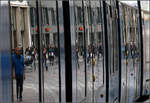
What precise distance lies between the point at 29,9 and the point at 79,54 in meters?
1.71

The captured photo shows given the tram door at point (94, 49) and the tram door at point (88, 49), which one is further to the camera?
the tram door at point (94, 49)

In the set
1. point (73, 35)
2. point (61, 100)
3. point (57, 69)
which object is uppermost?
point (73, 35)

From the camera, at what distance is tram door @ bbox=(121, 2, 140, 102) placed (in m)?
9.20

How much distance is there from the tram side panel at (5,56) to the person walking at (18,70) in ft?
0.39

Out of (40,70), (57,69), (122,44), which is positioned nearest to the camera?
(40,70)

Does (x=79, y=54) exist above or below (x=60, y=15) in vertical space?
below

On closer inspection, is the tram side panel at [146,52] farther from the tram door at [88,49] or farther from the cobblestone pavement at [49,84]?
the cobblestone pavement at [49,84]

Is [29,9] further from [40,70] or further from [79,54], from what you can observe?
[79,54]

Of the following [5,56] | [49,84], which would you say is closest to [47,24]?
[49,84]

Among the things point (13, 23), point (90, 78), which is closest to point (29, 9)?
point (13, 23)

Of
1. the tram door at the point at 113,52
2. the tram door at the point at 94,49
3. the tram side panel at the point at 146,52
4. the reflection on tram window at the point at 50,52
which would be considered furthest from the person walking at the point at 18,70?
→ the tram side panel at the point at 146,52

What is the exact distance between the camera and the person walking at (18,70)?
395cm

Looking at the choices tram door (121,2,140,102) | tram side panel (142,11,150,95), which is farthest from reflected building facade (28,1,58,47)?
tram side panel (142,11,150,95)

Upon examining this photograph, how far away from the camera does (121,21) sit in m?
9.11
